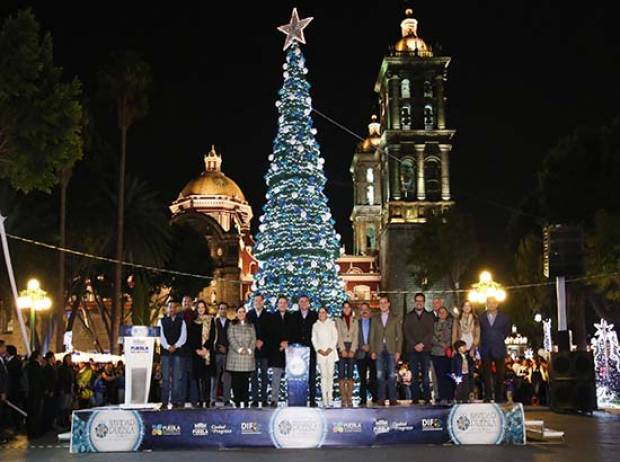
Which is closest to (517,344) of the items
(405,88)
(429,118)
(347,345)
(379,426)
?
(429,118)

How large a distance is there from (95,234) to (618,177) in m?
22.5

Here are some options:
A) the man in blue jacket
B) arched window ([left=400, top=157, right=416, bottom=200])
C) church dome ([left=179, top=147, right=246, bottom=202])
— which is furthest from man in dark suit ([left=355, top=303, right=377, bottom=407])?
church dome ([left=179, top=147, right=246, bottom=202])

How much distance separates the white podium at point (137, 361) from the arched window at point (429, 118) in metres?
51.0

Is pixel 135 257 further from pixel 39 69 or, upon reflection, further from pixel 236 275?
pixel 236 275

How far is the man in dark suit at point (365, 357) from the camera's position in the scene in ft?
49.5

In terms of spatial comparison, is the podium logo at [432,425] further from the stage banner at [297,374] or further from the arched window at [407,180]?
the arched window at [407,180]

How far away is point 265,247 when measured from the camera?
36.3 metres

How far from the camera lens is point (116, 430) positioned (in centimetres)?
1289

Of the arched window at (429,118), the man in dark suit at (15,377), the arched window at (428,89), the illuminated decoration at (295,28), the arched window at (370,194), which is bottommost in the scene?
the man in dark suit at (15,377)

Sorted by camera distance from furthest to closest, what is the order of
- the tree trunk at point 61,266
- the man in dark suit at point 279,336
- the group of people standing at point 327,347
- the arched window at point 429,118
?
the arched window at point 429,118, the tree trunk at point 61,266, the man in dark suit at point 279,336, the group of people standing at point 327,347

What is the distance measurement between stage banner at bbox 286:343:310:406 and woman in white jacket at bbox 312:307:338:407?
1.73 feet

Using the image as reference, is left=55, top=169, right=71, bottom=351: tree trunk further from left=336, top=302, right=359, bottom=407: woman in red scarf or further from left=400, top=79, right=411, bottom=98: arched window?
left=400, top=79, right=411, bottom=98: arched window

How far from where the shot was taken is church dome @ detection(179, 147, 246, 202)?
303ft

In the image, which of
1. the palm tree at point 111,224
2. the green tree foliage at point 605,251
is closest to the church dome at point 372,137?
the palm tree at point 111,224
